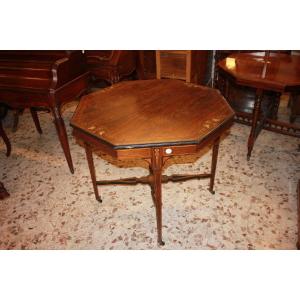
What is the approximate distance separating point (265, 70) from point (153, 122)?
61.1 inches

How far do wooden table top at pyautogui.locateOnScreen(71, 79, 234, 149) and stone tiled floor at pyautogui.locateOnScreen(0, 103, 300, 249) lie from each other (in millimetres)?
936

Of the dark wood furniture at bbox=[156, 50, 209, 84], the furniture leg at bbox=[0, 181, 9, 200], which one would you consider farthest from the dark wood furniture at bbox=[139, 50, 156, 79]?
the furniture leg at bbox=[0, 181, 9, 200]

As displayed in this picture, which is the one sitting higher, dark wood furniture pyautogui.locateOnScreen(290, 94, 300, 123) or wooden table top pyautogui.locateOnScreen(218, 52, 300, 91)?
wooden table top pyautogui.locateOnScreen(218, 52, 300, 91)

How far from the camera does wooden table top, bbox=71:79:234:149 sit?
1.61 metres

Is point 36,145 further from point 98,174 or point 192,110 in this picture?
point 192,110

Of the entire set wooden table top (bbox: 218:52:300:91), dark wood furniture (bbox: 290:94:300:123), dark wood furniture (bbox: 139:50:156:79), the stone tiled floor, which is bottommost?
the stone tiled floor

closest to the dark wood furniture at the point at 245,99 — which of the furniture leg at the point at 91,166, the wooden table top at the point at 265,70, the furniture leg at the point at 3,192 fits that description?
the wooden table top at the point at 265,70

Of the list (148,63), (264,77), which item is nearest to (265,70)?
(264,77)

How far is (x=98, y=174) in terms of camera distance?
2.88 metres

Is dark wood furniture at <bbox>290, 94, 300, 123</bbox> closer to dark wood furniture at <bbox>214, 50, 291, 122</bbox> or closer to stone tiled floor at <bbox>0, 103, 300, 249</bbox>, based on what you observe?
dark wood furniture at <bbox>214, 50, 291, 122</bbox>

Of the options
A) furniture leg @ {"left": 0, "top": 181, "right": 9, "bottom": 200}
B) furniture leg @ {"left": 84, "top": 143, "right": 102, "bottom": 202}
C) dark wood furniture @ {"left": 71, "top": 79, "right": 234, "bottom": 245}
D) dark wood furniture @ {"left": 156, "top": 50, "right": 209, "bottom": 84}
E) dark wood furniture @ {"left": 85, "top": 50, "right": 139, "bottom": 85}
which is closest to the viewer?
dark wood furniture @ {"left": 71, "top": 79, "right": 234, "bottom": 245}

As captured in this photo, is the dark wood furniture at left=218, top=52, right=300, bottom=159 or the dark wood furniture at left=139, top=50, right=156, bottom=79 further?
the dark wood furniture at left=139, top=50, right=156, bottom=79
